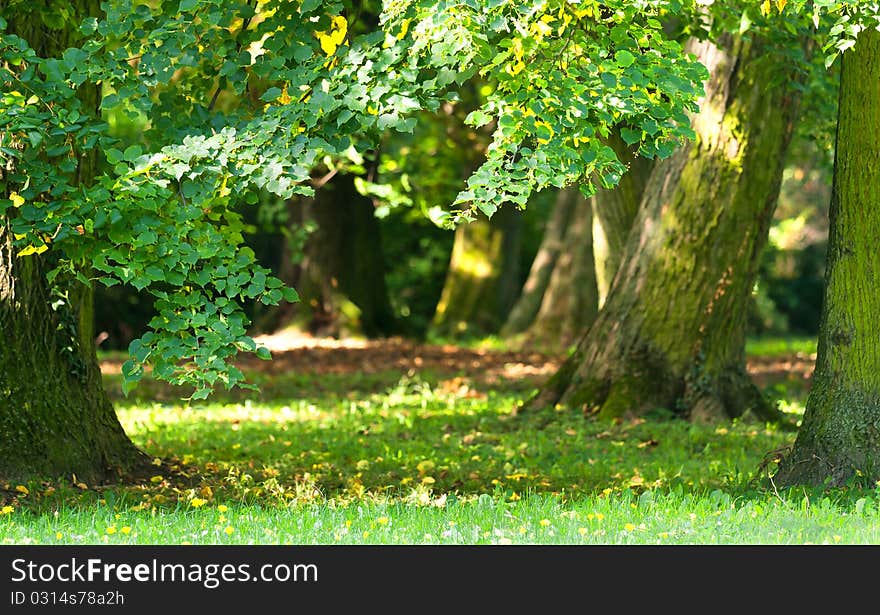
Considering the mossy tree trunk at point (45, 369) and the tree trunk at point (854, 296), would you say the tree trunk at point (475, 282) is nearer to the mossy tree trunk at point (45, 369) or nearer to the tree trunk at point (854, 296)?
the mossy tree trunk at point (45, 369)

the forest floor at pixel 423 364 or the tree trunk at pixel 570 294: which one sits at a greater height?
the tree trunk at pixel 570 294

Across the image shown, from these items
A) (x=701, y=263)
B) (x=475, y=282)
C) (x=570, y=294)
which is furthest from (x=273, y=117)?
(x=475, y=282)

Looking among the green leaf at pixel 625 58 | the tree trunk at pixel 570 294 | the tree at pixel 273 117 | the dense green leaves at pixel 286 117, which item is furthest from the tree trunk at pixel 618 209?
the tree trunk at pixel 570 294

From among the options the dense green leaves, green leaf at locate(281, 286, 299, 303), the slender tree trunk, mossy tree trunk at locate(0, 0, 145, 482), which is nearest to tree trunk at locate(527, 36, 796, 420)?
the dense green leaves

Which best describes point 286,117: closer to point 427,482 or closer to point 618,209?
point 427,482

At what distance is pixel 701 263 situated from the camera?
36.9 ft

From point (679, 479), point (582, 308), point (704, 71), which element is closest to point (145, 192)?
point (704, 71)

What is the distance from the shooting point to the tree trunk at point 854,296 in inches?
286

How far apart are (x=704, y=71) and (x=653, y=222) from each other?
16.8ft

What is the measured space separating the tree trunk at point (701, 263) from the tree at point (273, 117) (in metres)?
4.59

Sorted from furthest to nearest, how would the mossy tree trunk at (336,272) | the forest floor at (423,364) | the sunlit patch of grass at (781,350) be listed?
the sunlit patch of grass at (781,350)
the mossy tree trunk at (336,272)
the forest floor at (423,364)

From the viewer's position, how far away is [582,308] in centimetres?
2080

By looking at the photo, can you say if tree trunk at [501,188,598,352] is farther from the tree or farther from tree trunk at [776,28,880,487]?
the tree

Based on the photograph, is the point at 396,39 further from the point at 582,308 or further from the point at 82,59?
the point at 582,308
